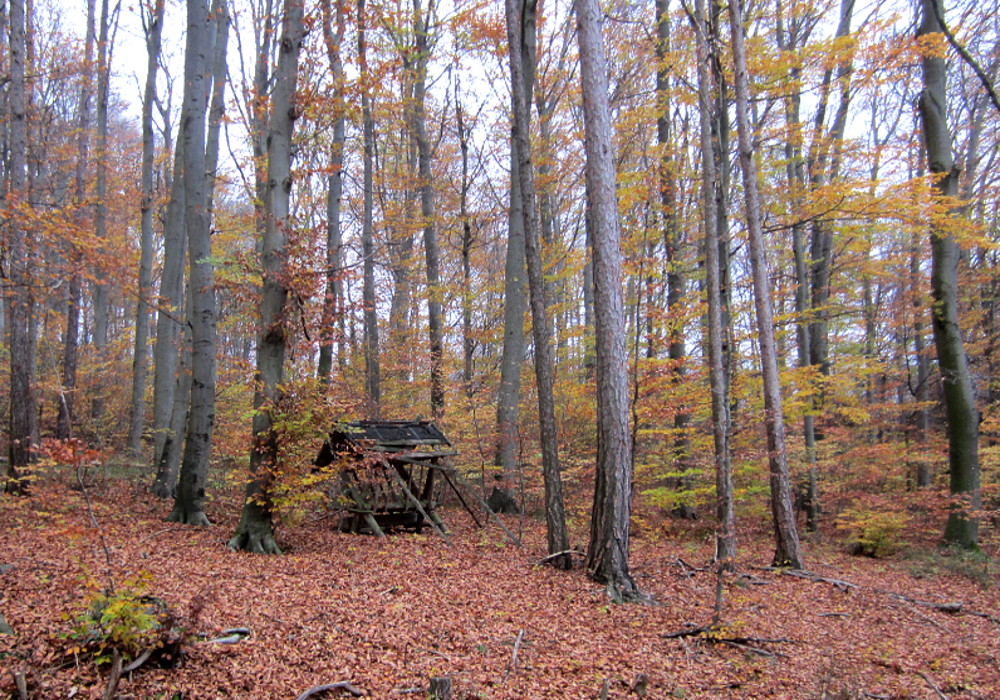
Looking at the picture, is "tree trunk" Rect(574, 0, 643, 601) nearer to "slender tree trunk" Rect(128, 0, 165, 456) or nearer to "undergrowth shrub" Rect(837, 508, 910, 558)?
"undergrowth shrub" Rect(837, 508, 910, 558)

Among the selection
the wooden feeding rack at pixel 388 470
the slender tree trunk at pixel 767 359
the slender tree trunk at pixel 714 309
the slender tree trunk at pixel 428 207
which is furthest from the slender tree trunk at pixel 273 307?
the slender tree trunk at pixel 428 207

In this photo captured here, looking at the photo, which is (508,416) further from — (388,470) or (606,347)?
(606,347)

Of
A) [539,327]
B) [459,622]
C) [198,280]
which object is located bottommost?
[459,622]

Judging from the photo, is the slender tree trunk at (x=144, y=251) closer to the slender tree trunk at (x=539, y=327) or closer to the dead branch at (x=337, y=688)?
the slender tree trunk at (x=539, y=327)

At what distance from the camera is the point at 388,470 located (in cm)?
816

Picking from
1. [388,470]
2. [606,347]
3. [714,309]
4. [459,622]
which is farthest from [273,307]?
[714,309]

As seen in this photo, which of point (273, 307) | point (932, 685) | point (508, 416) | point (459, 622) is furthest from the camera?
point (508, 416)

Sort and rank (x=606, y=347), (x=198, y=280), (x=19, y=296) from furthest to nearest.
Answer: (x=19, y=296) < (x=198, y=280) < (x=606, y=347)

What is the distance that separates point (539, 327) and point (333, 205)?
699 cm

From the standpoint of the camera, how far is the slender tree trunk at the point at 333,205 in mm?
7375

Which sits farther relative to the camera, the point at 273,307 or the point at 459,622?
the point at 273,307

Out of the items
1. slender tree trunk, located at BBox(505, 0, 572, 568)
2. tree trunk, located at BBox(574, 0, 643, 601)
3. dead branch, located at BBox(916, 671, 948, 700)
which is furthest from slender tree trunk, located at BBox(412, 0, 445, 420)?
dead branch, located at BBox(916, 671, 948, 700)

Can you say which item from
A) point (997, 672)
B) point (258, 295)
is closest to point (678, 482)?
point (997, 672)

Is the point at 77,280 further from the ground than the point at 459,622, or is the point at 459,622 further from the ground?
the point at 77,280
